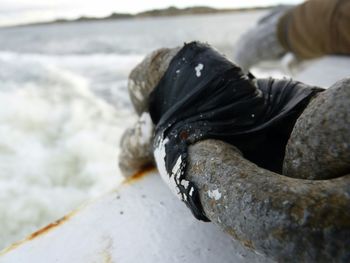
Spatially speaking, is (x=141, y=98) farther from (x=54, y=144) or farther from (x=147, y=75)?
(x=54, y=144)

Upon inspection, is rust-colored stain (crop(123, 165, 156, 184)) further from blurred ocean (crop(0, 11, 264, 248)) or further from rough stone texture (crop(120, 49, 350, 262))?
blurred ocean (crop(0, 11, 264, 248))

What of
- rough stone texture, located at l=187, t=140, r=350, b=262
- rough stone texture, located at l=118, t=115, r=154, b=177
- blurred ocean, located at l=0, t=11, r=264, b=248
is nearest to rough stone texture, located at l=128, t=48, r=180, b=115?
rough stone texture, located at l=118, t=115, r=154, b=177

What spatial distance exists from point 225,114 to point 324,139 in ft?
1.20

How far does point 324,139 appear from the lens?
2.79 feet

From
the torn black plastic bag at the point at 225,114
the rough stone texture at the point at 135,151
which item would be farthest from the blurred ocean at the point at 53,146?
the torn black plastic bag at the point at 225,114

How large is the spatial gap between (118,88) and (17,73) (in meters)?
2.01

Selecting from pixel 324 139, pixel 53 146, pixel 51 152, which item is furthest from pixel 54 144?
pixel 324 139

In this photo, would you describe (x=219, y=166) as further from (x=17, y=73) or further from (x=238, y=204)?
(x=17, y=73)

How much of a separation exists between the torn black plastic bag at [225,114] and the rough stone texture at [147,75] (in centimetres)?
21

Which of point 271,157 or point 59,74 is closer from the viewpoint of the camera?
point 271,157

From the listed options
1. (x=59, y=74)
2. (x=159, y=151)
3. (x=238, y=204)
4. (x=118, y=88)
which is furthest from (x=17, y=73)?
(x=238, y=204)

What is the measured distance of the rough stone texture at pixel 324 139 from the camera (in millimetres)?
822

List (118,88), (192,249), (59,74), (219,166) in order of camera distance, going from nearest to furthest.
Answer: (219,166), (192,249), (118,88), (59,74)

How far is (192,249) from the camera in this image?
115 centimetres
